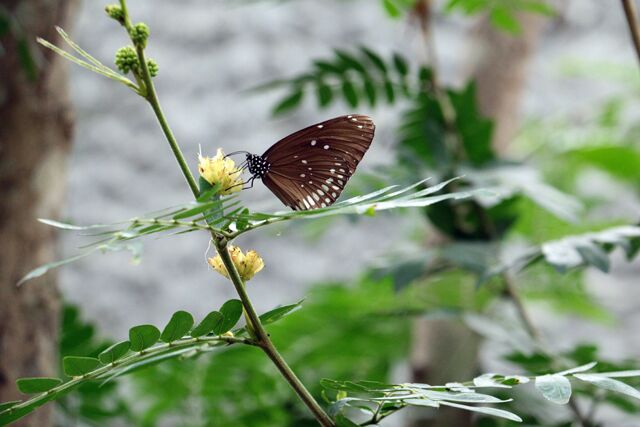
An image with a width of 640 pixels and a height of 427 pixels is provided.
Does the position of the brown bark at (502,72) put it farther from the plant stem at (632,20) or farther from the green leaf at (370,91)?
the plant stem at (632,20)

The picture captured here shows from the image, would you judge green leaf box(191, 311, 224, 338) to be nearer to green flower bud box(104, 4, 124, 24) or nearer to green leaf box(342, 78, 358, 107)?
green flower bud box(104, 4, 124, 24)

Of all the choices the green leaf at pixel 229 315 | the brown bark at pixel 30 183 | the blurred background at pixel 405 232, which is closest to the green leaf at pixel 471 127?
the blurred background at pixel 405 232

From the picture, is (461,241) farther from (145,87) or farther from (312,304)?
(145,87)

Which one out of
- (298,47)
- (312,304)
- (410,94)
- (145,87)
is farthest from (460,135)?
(298,47)

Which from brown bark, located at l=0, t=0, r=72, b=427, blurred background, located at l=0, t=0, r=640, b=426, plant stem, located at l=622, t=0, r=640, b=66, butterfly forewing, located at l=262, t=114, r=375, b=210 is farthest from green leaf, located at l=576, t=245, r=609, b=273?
brown bark, located at l=0, t=0, r=72, b=427

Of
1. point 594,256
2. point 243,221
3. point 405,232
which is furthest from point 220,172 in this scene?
point 405,232
